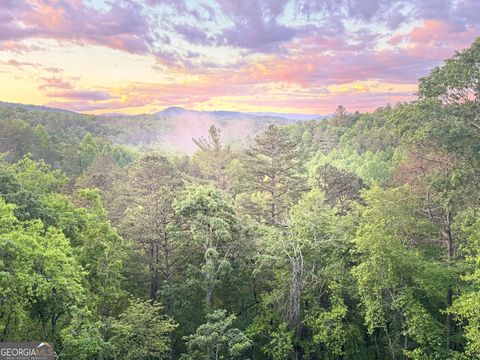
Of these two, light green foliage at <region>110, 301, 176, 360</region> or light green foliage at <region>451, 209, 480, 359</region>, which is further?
light green foliage at <region>110, 301, 176, 360</region>

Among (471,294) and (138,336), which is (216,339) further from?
(471,294)

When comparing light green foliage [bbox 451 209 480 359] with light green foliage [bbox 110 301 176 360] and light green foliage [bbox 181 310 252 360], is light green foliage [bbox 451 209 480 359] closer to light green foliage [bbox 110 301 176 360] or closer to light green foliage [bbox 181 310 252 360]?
light green foliage [bbox 181 310 252 360]

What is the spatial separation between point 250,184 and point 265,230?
37.4 ft

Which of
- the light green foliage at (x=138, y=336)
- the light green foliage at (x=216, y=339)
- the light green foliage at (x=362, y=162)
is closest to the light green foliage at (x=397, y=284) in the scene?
the light green foliage at (x=216, y=339)

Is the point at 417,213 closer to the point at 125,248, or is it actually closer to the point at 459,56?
the point at 459,56

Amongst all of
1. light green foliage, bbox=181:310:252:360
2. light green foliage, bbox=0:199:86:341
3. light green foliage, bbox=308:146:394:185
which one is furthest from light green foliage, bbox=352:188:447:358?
light green foliage, bbox=308:146:394:185

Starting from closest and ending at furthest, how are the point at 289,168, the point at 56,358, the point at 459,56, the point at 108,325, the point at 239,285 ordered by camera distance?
the point at 56,358 < the point at 108,325 < the point at 459,56 < the point at 239,285 < the point at 289,168

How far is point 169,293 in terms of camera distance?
22.8 meters

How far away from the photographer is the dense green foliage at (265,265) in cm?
1700

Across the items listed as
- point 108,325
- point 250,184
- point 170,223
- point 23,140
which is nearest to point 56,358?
point 108,325

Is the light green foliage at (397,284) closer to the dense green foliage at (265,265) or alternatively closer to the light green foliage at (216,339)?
the dense green foliage at (265,265)

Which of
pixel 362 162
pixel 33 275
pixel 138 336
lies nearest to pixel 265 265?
pixel 138 336

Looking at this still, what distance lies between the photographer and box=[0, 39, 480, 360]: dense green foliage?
55.8ft

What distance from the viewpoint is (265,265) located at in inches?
917
